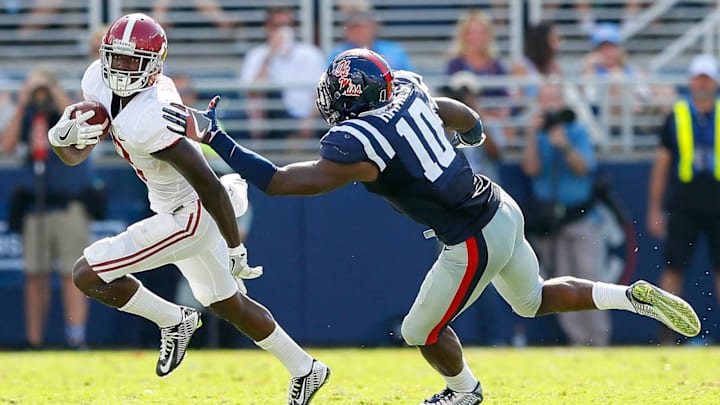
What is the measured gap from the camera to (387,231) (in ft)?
35.2

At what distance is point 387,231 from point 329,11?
8.05 ft

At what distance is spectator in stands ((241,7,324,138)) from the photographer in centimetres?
1085

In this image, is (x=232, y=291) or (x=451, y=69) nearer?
(x=232, y=291)

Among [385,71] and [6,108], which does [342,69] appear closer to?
[385,71]

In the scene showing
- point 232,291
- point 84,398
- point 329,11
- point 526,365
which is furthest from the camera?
point 329,11

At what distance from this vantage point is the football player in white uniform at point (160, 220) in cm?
589

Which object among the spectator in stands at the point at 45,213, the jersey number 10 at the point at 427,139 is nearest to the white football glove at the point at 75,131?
the jersey number 10 at the point at 427,139

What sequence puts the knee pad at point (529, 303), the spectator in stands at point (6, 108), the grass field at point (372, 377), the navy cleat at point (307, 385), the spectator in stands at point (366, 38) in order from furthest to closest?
1. the spectator in stands at point (6, 108)
2. the spectator in stands at point (366, 38)
3. the grass field at point (372, 377)
4. the navy cleat at point (307, 385)
5. the knee pad at point (529, 303)

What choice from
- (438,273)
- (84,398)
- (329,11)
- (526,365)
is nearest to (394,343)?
(526,365)

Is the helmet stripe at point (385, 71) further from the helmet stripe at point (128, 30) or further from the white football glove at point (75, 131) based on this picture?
the white football glove at point (75, 131)

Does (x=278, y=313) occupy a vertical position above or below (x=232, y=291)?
below

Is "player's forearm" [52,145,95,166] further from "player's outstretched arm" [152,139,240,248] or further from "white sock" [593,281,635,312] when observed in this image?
"white sock" [593,281,635,312]

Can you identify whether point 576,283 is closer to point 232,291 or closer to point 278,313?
point 232,291

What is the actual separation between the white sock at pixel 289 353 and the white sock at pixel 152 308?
0.49 m
